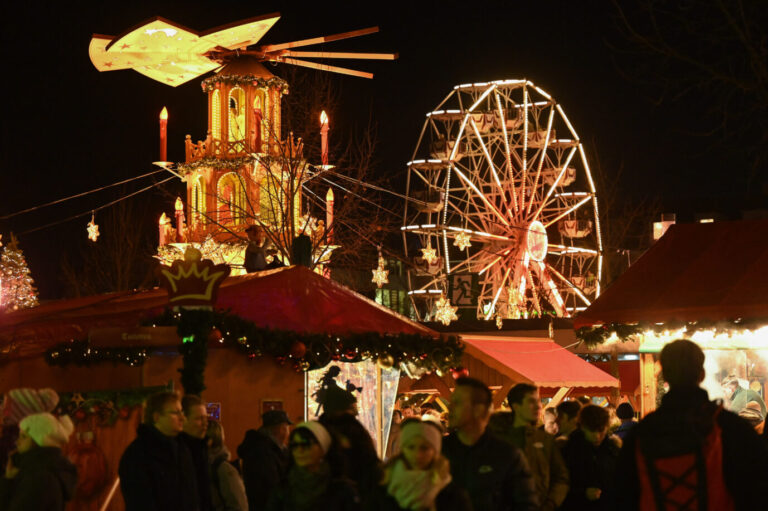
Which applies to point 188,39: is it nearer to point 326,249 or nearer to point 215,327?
point 326,249

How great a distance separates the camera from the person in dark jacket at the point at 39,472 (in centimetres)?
666

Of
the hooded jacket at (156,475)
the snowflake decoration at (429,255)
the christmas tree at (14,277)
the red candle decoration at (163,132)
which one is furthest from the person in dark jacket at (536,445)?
the christmas tree at (14,277)

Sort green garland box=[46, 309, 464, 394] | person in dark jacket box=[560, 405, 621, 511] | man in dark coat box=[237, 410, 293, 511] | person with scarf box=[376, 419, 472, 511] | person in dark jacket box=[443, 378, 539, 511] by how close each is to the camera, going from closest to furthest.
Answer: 1. person with scarf box=[376, 419, 472, 511]
2. person in dark jacket box=[443, 378, 539, 511]
3. man in dark coat box=[237, 410, 293, 511]
4. person in dark jacket box=[560, 405, 621, 511]
5. green garland box=[46, 309, 464, 394]

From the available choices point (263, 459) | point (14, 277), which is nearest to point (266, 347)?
point (263, 459)

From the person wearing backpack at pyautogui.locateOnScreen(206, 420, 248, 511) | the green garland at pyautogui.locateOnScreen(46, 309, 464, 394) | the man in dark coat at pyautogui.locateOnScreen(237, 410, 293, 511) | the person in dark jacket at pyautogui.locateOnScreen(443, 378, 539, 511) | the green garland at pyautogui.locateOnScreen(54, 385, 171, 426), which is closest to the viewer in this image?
the person in dark jacket at pyautogui.locateOnScreen(443, 378, 539, 511)

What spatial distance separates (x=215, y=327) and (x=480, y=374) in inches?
300

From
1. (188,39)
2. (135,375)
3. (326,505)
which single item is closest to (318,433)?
(326,505)

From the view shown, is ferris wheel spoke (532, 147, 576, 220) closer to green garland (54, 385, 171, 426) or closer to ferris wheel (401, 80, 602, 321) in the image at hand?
ferris wheel (401, 80, 602, 321)

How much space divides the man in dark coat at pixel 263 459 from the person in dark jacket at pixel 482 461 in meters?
2.57

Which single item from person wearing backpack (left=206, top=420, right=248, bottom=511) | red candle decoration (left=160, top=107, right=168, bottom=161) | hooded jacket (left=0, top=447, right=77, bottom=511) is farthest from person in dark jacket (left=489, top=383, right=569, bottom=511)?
red candle decoration (left=160, top=107, right=168, bottom=161)

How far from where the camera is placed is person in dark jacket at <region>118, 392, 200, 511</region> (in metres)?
7.03

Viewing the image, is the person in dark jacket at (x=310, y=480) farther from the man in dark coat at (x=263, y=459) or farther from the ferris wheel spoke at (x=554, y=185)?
the ferris wheel spoke at (x=554, y=185)

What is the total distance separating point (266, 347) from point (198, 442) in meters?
4.39

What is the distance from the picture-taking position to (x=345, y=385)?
44.1 ft
